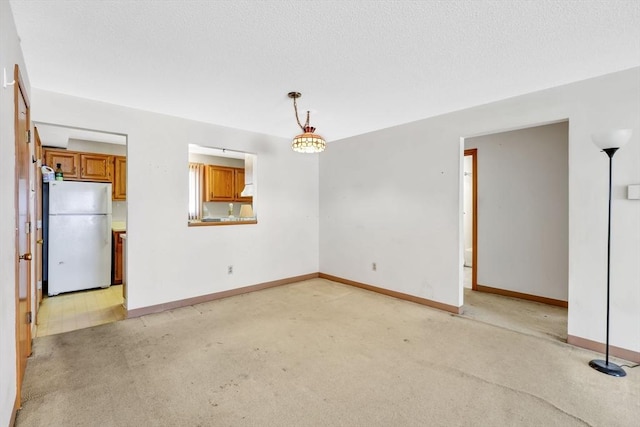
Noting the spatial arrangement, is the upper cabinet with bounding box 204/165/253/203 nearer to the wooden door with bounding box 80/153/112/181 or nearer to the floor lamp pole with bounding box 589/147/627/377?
the wooden door with bounding box 80/153/112/181

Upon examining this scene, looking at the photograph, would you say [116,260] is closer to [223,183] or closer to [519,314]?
[223,183]

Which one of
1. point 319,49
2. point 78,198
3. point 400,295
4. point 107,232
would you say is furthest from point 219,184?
point 319,49

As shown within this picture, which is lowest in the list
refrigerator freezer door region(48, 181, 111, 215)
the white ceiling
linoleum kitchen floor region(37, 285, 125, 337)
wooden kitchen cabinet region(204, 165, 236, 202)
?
linoleum kitchen floor region(37, 285, 125, 337)

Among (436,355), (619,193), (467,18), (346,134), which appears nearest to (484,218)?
(619,193)

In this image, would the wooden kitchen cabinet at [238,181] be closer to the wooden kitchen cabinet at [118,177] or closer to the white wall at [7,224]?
the wooden kitchen cabinet at [118,177]

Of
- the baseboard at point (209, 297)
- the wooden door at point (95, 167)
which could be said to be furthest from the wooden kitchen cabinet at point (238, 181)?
the baseboard at point (209, 297)

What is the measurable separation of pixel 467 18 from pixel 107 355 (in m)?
3.61

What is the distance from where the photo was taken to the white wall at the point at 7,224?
1.55 m

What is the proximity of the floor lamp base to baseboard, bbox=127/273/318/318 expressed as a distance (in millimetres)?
3666

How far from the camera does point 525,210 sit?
421 cm

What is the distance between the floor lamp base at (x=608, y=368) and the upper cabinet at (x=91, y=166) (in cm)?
573

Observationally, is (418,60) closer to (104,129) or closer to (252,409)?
(252,409)

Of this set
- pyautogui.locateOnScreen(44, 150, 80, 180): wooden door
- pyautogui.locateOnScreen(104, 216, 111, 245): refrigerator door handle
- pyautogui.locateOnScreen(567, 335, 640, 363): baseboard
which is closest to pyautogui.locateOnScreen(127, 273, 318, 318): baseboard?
pyautogui.locateOnScreen(104, 216, 111, 245): refrigerator door handle

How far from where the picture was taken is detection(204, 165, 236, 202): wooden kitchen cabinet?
624 centimetres
